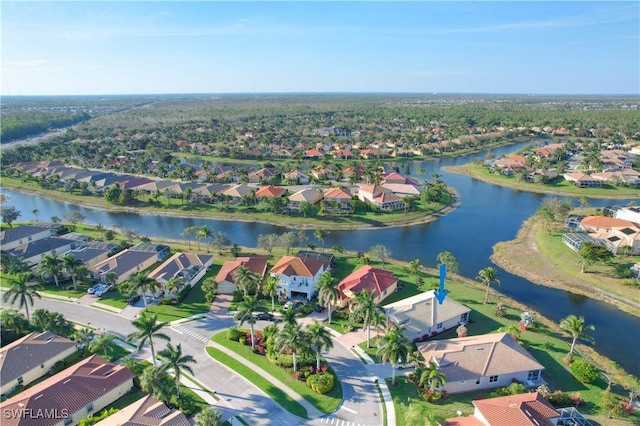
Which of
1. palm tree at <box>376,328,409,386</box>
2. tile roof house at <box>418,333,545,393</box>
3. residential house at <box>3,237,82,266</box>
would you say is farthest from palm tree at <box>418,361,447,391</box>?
residential house at <box>3,237,82,266</box>

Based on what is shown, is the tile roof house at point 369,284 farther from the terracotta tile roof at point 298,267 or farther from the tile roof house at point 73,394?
the tile roof house at point 73,394

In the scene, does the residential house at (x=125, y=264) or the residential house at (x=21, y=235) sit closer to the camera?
the residential house at (x=125, y=264)

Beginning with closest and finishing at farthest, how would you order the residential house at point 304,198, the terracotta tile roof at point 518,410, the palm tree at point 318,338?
the terracotta tile roof at point 518,410 < the palm tree at point 318,338 < the residential house at point 304,198

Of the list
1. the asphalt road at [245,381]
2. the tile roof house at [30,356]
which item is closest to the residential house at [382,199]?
the asphalt road at [245,381]

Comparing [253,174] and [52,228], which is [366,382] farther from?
[253,174]

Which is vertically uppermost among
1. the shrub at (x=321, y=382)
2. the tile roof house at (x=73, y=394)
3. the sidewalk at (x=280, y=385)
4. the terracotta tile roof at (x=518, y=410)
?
the terracotta tile roof at (x=518, y=410)

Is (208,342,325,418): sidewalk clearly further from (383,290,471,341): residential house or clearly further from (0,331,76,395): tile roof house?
(0,331,76,395): tile roof house

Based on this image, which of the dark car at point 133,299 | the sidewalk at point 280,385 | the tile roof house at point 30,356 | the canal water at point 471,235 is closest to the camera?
the sidewalk at point 280,385

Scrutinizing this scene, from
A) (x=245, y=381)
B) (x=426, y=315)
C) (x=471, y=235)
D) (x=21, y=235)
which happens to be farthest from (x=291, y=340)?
(x=21, y=235)
